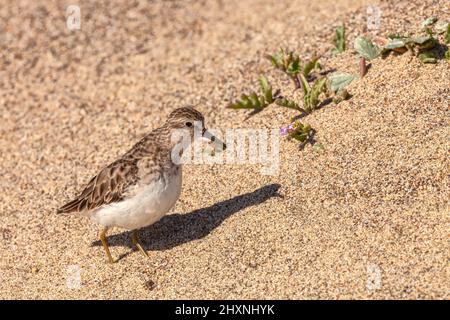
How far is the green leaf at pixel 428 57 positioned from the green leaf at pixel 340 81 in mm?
814

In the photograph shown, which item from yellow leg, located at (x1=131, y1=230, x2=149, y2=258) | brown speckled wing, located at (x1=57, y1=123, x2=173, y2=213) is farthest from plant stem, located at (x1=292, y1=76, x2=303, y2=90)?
yellow leg, located at (x1=131, y1=230, x2=149, y2=258)

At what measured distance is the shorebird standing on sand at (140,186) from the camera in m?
6.95

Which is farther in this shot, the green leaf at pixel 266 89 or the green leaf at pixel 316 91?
the green leaf at pixel 266 89

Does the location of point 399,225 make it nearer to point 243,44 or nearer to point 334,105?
point 334,105

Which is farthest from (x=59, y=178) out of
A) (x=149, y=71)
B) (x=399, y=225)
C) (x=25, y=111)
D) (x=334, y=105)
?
(x=399, y=225)

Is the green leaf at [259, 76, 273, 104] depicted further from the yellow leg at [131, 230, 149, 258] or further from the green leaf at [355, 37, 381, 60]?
the yellow leg at [131, 230, 149, 258]

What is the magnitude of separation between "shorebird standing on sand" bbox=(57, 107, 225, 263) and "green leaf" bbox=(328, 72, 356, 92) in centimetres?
185

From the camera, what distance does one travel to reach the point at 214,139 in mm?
7793

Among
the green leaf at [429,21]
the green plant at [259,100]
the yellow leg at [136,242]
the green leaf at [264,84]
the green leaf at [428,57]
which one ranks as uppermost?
the green leaf at [429,21]

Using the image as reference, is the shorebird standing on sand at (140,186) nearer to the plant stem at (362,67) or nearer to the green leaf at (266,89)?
the green leaf at (266,89)

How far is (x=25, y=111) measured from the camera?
422 inches

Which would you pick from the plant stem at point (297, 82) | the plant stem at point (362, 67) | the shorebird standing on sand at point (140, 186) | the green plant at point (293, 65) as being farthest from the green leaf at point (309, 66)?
the shorebird standing on sand at point (140, 186)

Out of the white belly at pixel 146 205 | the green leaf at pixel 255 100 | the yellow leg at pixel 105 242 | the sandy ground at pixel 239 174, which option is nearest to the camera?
the sandy ground at pixel 239 174

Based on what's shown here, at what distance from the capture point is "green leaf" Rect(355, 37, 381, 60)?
28.6ft
